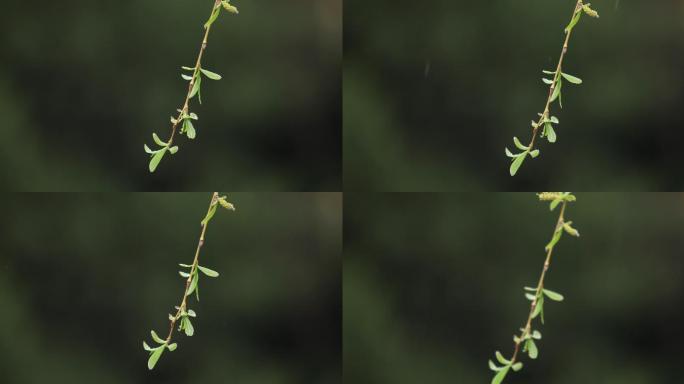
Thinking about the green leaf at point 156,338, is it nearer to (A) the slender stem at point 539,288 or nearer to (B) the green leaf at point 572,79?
(A) the slender stem at point 539,288

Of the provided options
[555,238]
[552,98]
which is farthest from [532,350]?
[552,98]

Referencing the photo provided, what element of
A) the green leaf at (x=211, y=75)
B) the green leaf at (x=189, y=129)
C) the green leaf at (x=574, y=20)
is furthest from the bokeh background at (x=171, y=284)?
the green leaf at (x=574, y=20)

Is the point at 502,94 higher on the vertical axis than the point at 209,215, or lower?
higher

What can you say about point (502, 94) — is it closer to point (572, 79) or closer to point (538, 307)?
point (572, 79)

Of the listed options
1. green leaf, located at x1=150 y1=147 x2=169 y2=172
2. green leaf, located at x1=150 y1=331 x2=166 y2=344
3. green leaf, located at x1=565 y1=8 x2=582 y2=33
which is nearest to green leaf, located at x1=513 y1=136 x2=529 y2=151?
green leaf, located at x1=565 y1=8 x2=582 y2=33

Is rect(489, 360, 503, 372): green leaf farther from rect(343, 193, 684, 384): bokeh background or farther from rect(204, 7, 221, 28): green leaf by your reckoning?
rect(204, 7, 221, 28): green leaf
